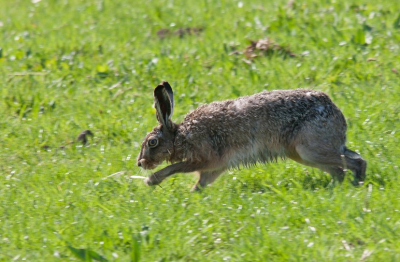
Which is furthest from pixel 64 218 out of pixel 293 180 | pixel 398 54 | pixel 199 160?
pixel 398 54

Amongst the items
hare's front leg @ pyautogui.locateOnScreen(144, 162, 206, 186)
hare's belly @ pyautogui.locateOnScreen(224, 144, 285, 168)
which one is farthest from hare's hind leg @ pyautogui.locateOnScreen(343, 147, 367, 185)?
hare's front leg @ pyautogui.locateOnScreen(144, 162, 206, 186)

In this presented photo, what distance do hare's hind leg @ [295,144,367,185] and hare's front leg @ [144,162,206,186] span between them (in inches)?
39.6

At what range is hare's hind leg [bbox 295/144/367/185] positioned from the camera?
5.93 meters

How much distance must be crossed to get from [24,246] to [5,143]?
280 cm

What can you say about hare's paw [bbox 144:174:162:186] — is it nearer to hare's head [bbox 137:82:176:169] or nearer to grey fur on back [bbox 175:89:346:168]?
hare's head [bbox 137:82:176:169]

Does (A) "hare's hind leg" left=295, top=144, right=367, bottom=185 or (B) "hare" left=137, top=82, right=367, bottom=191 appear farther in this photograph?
(B) "hare" left=137, top=82, right=367, bottom=191

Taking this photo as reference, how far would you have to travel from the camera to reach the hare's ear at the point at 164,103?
6066 mm

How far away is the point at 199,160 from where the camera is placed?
20.4 ft

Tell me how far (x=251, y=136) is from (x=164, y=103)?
91 centimetres

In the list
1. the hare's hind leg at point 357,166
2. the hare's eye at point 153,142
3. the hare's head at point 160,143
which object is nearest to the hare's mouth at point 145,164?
the hare's head at point 160,143

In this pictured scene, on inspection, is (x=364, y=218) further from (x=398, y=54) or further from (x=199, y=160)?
(x=398, y=54)

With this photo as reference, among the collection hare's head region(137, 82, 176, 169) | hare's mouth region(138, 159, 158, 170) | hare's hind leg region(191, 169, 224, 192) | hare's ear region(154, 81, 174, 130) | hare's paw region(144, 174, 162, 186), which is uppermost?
hare's ear region(154, 81, 174, 130)

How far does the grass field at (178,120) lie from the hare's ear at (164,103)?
663 millimetres

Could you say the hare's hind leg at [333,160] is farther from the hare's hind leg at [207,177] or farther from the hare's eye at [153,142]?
the hare's eye at [153,142]
